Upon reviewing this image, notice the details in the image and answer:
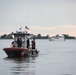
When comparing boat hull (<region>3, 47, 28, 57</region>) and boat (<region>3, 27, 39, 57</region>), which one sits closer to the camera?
boat hull (<region>3, 47, 28, 57</region>)

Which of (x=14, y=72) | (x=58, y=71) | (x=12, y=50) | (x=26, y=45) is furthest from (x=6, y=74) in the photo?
(x=26, y=45)

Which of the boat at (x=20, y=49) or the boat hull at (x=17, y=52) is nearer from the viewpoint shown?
the boat hull at (x=17, y=52)

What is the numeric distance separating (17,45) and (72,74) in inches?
658

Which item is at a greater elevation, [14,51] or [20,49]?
[20,49]

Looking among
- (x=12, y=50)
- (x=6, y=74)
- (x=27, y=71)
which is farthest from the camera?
(x=12, y=50)

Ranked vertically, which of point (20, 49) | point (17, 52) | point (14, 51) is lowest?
point (17, 52)

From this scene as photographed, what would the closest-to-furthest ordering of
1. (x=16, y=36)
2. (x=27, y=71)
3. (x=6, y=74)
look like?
(x=6, y=74) < (x=27, y=71) < (x=16, y=36)

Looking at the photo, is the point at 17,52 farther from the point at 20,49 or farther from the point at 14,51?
the point at 20,49

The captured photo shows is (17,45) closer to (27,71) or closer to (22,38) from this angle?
(22,38)

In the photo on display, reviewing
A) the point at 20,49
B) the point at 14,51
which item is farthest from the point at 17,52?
the point at 20,49

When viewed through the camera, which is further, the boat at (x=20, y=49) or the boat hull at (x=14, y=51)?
the boat at (x=20, y=49)

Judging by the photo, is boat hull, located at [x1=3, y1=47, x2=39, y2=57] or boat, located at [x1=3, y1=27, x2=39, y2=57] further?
boat, located at [x1=3, y1=27, x2=39, y2=57]

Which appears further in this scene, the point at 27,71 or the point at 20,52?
the point at 20,52

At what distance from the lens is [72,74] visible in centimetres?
2703
